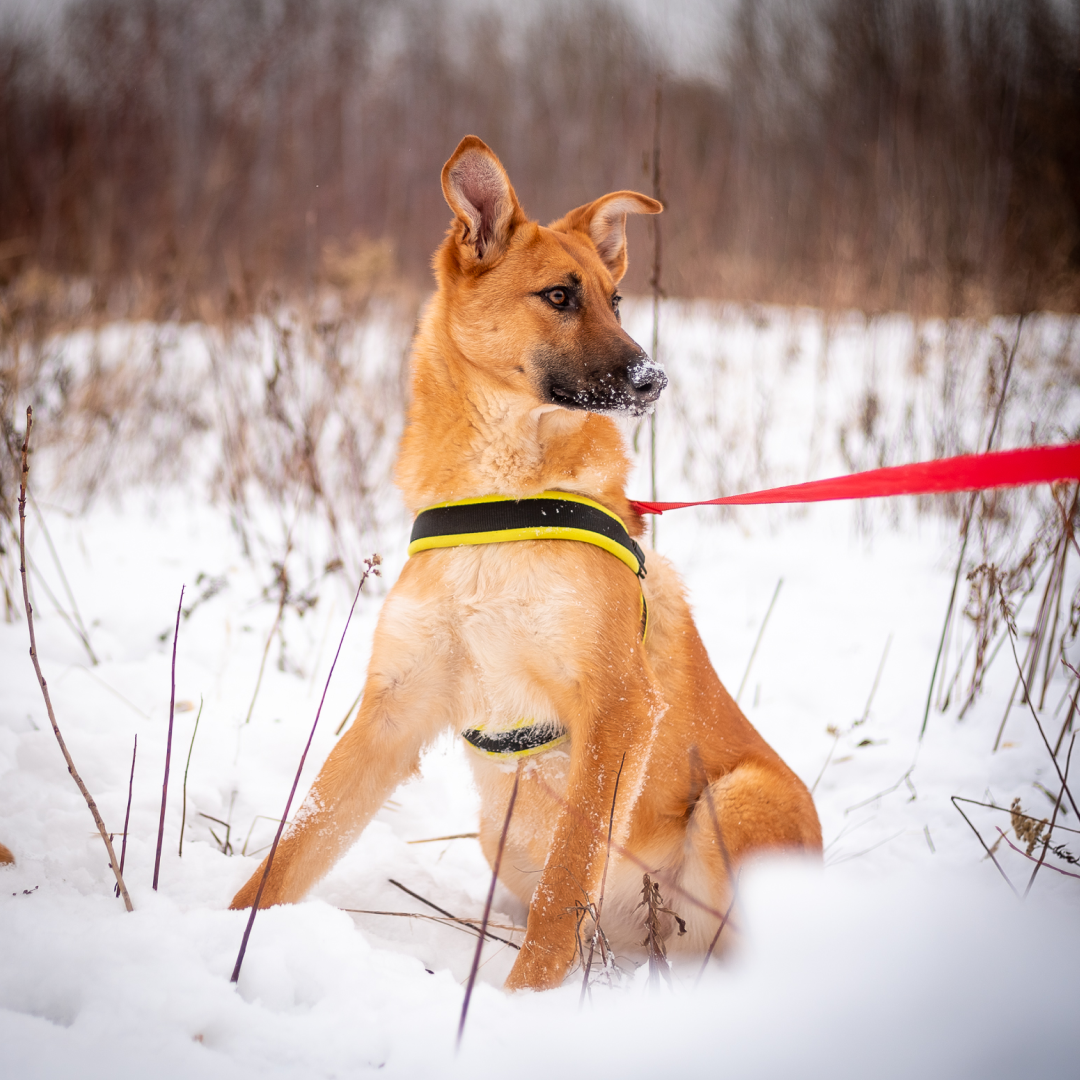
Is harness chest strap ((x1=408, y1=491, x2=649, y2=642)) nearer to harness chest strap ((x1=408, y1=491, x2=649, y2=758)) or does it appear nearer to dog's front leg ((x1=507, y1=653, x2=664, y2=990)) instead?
harness chest strap ((x1=408, y1=491, x2=649, y2=758))

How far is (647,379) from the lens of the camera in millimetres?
2062

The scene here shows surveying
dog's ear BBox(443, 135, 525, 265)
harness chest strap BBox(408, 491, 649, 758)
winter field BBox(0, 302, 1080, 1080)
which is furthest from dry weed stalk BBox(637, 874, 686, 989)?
dog's ear BBox(443, 135, 525, 265)

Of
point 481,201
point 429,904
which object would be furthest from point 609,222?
point 429,904

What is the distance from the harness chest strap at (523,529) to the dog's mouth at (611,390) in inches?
11.8

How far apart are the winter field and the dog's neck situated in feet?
3.26

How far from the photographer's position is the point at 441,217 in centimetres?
1135

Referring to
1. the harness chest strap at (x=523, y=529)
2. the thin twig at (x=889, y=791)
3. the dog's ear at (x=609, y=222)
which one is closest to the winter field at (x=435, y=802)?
the thin twig at (x=889, y=791)

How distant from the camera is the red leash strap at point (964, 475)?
142 cm

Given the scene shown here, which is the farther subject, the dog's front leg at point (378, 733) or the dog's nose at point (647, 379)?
the dog's nose at point (647, 379)

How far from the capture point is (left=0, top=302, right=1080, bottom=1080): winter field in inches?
49.8

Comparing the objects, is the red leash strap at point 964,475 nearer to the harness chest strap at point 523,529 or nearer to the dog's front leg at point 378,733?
the harness chest strap at point 523,529

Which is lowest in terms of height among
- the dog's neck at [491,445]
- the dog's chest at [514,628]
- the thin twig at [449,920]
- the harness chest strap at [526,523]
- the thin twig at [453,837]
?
the thin twig at [453,837]

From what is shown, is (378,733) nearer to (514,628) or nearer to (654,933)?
(514,628)

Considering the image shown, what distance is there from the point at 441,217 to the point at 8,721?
1055cm
